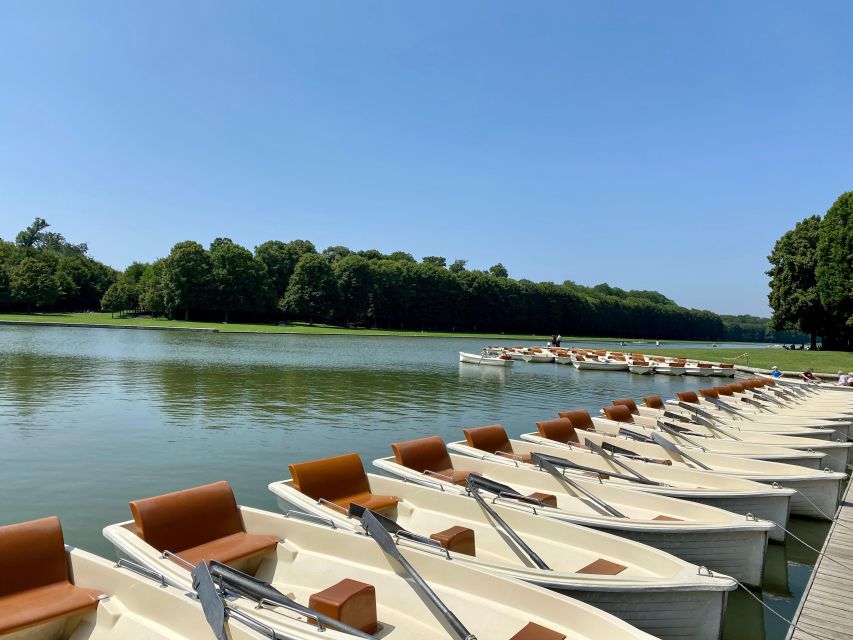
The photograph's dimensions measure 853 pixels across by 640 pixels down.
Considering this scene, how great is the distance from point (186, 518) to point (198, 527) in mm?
162

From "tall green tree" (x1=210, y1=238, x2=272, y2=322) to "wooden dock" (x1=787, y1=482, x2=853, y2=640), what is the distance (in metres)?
88.4

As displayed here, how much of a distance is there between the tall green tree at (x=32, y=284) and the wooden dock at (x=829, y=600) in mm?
99910

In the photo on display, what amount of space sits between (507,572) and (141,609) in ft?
10.7

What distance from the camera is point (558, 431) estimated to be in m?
12.2

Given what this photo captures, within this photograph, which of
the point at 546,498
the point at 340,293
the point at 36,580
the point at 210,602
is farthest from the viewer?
the point at 340,293

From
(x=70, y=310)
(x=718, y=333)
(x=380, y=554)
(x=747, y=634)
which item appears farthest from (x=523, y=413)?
(x=718, y=333)

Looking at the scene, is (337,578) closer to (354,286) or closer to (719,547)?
(719,547)

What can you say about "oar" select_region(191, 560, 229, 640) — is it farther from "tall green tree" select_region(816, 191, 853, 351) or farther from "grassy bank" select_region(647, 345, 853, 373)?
"tall green tree" select_region(816, 191, 853, 351)

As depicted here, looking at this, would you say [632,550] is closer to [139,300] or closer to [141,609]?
[141,609]

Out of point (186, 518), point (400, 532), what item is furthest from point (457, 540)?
point (186, 518)

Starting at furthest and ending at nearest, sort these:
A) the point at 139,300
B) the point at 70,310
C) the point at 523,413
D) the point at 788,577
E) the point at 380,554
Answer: the point at 70,310 → the point at 139,300 → the point at 523,413 → the point at 788,577 → the point at 380,554

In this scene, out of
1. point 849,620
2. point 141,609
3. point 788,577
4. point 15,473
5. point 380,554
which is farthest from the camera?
point 15,473

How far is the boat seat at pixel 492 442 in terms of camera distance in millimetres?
10969

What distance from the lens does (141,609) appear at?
4.93 meters
